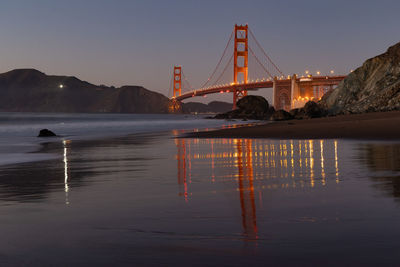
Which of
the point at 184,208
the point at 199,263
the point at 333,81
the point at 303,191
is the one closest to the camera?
the point at 199,263

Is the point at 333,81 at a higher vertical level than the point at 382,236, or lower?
higher

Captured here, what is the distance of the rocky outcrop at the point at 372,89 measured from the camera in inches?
1594

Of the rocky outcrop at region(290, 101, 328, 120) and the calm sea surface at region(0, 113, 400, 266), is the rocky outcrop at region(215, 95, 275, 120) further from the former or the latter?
the calm sea surface at region(0, 113, 400, 266)

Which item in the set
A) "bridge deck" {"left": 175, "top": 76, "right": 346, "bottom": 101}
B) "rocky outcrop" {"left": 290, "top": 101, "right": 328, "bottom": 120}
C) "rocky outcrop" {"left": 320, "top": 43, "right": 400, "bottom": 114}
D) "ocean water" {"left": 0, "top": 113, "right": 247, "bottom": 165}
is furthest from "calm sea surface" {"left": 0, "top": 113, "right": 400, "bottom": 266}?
"bridge deck" {"left": 175, "top": 76, "right": 346, "bottom": 101}

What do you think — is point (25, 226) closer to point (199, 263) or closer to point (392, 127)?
point (199, 263)

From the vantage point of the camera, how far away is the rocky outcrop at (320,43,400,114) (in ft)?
133

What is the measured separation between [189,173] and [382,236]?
5.23 m

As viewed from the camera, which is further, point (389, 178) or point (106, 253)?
point (389, 178)

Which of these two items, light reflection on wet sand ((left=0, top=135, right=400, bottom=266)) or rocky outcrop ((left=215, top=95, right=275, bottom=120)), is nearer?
light reflection on wet sand ((left=0, top=135, right=400, bottom=266))

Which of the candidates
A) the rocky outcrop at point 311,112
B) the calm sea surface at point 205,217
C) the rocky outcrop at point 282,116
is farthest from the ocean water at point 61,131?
the rocky outcrop at point 311,112

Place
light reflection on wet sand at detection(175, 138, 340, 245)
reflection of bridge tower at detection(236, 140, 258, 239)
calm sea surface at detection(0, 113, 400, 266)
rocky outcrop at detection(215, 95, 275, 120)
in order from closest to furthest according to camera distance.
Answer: calm sea surface at detection(0, 113, 400, 266) < reflection of bridge tower at detection(236, 140, 258, 239) < light reflection on wet sand at detection(175, 138, 340, 245) < rocky outcrop at detection(215, 95, 275, 120)

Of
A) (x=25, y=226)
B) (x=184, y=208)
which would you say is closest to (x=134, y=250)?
(x=25, y=226)

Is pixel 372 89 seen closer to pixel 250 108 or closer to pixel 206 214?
pixel 250 108

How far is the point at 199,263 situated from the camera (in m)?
3.33
